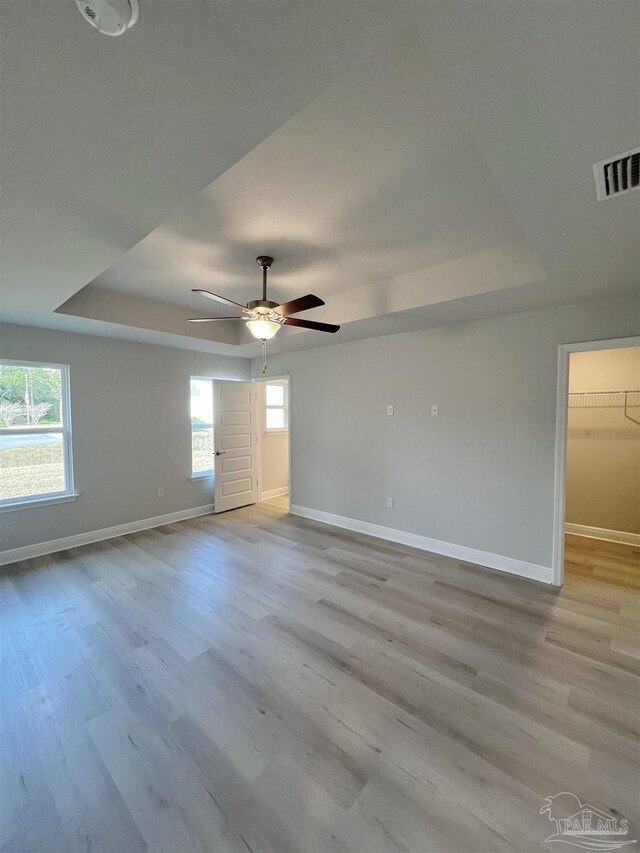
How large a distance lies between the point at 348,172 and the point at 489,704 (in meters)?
2.96

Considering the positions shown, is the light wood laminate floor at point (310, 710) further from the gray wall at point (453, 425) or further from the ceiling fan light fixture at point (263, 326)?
the ceiling fan light fixture at point (263, 326)

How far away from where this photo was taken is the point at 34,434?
149 inches

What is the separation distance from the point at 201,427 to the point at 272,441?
4.56ft

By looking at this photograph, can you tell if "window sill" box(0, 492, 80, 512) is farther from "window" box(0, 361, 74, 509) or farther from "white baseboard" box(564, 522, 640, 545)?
"white baseboard" box(564, 522, 640, 545)

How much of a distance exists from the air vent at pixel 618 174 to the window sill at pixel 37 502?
5.20 meters

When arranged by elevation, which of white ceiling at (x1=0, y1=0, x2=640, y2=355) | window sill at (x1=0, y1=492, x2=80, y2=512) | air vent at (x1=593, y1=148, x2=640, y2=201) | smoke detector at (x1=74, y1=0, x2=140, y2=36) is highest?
white ceiling at (x1=0, y1=0, x2=640, y2=355)

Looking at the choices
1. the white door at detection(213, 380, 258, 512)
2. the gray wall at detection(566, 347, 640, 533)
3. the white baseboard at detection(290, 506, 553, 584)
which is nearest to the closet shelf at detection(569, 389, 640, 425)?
the gray wall at detection(566, 347, 640, 533)

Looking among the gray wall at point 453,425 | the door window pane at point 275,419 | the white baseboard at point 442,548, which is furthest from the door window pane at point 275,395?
the white baseboard at point 442,548

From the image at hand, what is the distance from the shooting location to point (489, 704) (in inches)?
73.2

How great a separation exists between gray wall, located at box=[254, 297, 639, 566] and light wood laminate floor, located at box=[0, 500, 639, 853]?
0.72m

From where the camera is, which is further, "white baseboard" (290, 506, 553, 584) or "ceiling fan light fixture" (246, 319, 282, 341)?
"white baseboard" (290, 506, 553, 584)

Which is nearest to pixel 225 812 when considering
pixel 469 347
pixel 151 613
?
pixel 151 613

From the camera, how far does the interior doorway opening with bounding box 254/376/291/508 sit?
19.9 ft

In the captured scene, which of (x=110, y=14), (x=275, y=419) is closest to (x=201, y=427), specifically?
(x=275, y=419)
